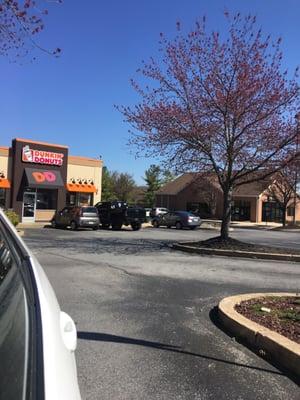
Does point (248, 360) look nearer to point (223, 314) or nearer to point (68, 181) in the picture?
point (223, 314)

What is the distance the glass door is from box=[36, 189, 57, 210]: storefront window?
435mm

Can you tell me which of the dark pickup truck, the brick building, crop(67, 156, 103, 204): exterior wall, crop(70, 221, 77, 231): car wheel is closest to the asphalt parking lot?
crop(70, 221, 77, 231): car wheel

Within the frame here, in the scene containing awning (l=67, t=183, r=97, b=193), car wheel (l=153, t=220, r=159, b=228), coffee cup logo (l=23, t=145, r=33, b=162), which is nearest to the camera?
coffee cup logo (l=23, t=145, r=33, b=162)

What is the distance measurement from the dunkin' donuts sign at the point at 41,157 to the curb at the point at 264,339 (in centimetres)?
3031

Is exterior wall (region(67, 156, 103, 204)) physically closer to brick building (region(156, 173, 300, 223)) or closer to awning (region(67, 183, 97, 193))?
awning (region(67, 183, 97, 193))

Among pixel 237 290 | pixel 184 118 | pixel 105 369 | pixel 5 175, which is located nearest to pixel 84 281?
pixel 237 290

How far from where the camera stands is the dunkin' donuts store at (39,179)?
116 feet

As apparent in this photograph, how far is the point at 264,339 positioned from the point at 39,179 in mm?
31706

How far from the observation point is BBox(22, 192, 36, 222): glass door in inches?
1410

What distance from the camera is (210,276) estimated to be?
11.4 m

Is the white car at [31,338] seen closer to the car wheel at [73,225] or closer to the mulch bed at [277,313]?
the mulch bed at [277,313]

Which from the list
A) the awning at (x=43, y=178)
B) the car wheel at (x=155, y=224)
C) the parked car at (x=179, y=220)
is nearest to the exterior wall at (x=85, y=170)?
the awning at (x=43, y=178)

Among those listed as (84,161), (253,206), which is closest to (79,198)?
(84,161)

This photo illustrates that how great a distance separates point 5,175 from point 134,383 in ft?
106
